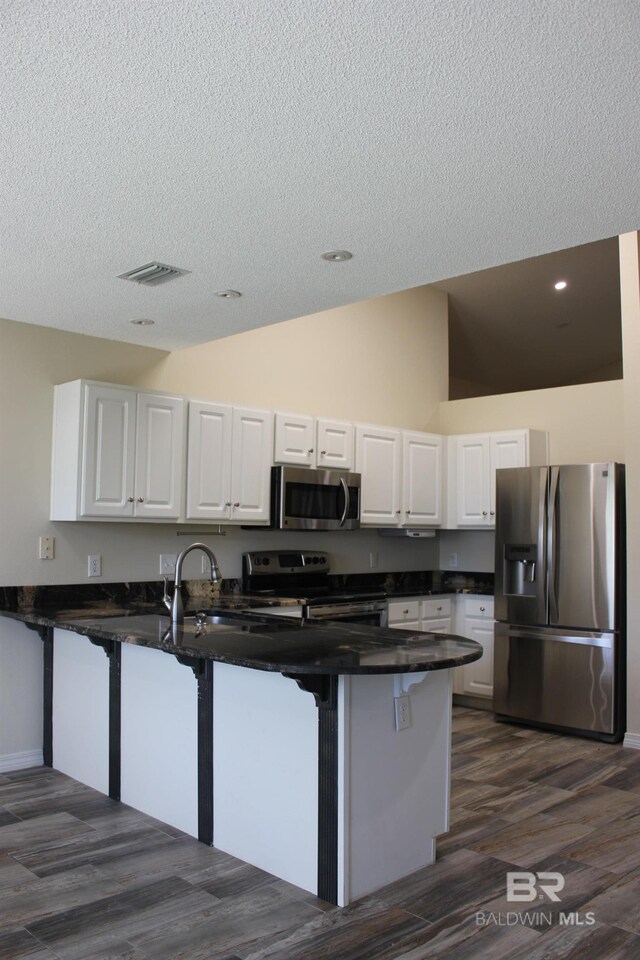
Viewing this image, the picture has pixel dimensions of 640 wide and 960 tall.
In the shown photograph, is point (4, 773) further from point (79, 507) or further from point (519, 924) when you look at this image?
point (519, 924)

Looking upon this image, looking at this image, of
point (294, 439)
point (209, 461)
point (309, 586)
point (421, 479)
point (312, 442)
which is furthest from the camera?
point (421, 479)

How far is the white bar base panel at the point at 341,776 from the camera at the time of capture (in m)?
2.74

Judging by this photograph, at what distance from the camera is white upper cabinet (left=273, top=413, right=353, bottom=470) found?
5.16 m

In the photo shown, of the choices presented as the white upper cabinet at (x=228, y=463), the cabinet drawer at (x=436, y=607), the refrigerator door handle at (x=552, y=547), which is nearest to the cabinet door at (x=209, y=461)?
the white upper cabinet at (x=228, y=463)

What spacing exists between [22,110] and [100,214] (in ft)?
2.18

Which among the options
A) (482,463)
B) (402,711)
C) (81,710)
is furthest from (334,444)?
(402,711)

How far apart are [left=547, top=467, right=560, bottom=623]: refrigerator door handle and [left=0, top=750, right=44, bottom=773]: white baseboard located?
318 centimetres

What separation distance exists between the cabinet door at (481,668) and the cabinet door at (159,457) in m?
2.58

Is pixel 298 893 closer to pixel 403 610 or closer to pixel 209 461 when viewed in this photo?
pixel 209 461

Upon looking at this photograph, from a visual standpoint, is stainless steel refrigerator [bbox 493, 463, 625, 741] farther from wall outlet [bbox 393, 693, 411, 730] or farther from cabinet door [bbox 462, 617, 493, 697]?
wall outlet [bbox 393, 693, 411, 730]

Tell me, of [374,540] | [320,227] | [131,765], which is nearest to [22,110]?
[320,227]

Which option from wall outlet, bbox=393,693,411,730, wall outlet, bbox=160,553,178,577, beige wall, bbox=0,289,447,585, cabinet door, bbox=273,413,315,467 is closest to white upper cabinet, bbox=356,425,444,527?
beige wall, bbox=0,289,447,585

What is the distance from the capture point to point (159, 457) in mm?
4457

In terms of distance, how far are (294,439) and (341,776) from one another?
2863 mm
